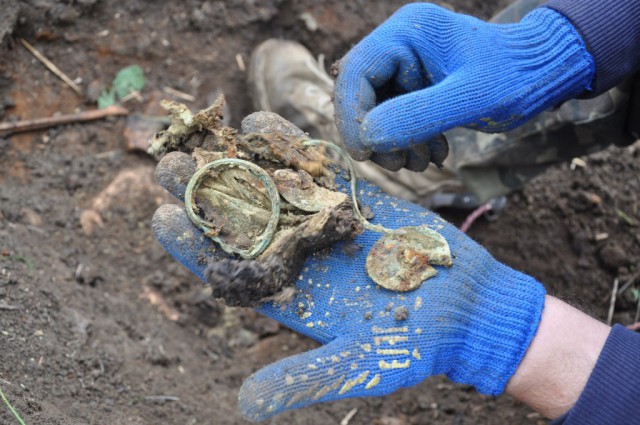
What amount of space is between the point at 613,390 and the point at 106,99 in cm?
275

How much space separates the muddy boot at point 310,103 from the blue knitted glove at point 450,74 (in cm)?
103

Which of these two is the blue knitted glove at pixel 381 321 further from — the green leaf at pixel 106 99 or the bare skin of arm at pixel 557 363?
the green leaf at pixel 106 99

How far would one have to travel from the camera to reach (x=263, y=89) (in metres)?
3.53

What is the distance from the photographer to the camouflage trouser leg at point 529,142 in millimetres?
2619

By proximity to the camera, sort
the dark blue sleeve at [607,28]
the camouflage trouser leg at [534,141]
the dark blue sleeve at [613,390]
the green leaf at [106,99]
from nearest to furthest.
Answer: the dark blue sleeve at [613,390] → the dark blue sleeve at [607,28] → the camouflage trouser leg at [534,141] → the green leaf at [106,99]

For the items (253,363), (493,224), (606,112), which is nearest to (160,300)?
(253,363)

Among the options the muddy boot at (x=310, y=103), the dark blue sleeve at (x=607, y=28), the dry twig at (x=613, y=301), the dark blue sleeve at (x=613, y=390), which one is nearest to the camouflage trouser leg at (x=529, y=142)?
the muddy boot at (x=310, y=103)

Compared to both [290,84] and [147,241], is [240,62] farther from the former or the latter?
[147,241]

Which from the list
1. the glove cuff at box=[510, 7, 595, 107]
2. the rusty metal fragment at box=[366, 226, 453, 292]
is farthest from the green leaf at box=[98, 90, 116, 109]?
the glove cuff at box=[510, 7, 595, 107]

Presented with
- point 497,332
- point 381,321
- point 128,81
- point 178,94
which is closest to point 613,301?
point 497,332

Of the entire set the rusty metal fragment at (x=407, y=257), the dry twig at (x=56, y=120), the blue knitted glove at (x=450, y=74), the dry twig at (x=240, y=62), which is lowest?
the dry twig at (x=56, y=120)

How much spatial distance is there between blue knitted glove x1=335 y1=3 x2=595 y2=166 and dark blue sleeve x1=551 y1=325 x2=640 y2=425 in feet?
2.89

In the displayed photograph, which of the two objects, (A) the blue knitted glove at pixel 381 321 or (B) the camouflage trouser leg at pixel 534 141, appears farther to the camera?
(B) the camouflage trouser leg at pixel 534 141

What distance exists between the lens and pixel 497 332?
1.89m
